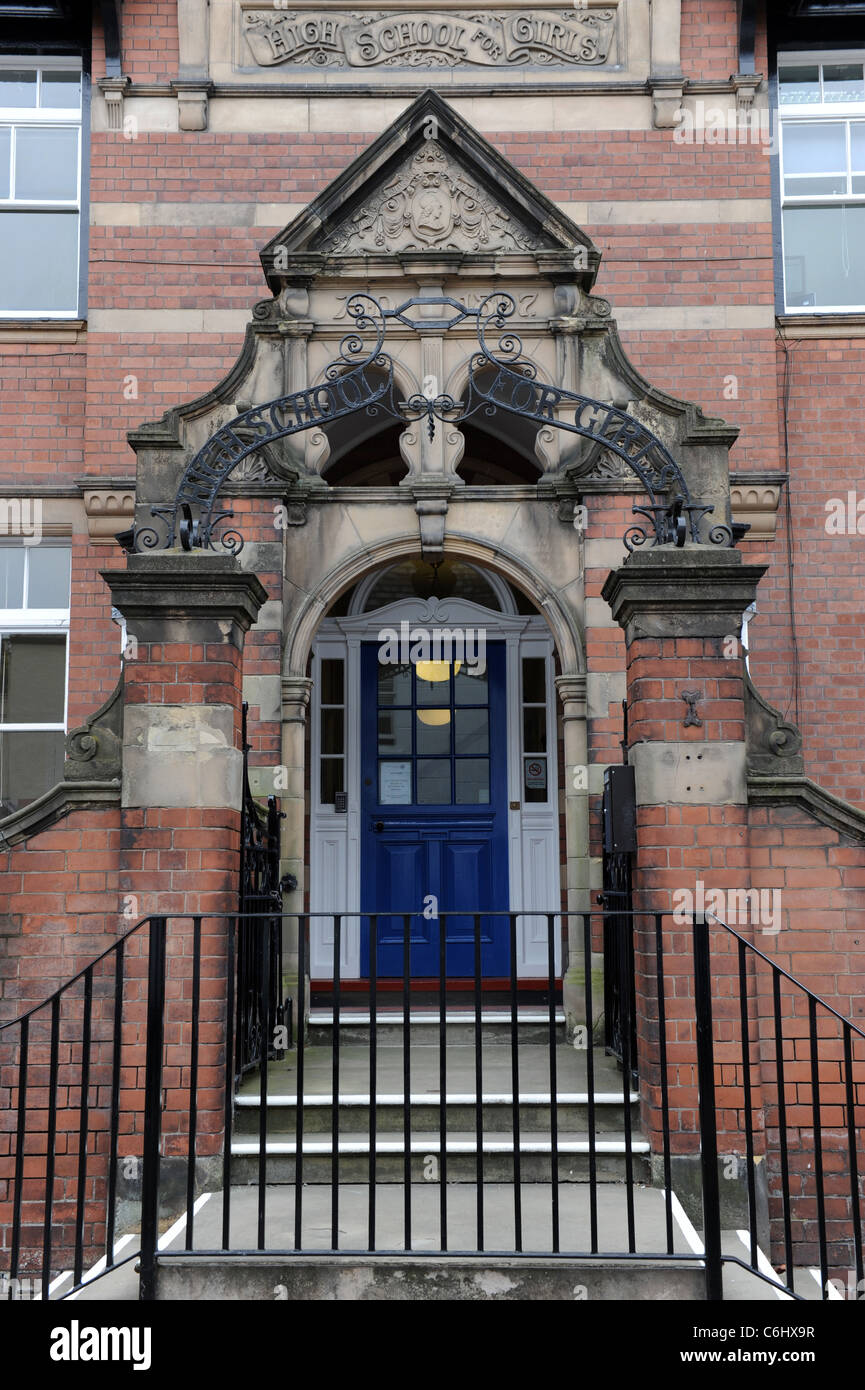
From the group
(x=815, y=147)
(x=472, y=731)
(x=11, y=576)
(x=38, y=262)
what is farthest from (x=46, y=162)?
(x=815, y=147)

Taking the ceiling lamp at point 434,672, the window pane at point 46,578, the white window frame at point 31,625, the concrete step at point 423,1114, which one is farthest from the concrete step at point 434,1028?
the window pane at point 46,578

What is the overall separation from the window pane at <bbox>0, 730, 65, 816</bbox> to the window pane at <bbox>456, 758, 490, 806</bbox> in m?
3.01

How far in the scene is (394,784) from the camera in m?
9.68

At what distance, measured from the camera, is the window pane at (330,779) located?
9.60m

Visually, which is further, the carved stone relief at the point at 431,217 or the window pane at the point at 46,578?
the window pane at the point at 46,578

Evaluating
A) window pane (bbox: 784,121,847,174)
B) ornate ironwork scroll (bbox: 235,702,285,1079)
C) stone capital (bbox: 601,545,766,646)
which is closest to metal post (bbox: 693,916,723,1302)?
stone capital (bbox: 601,545,766,646)

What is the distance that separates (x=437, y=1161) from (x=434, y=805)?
4403mm

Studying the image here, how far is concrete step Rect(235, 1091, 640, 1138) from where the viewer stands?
5605mm

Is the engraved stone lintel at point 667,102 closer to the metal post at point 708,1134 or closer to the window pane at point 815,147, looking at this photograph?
the window pane at point 815,147

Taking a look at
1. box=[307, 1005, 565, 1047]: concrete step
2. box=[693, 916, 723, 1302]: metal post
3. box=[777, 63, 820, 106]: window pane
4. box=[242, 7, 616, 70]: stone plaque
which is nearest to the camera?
box=[693, 916, 723, 1302]: metal post

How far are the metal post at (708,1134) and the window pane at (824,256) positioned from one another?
23.1 feet

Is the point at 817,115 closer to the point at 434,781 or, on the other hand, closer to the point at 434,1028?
the point at 434,781

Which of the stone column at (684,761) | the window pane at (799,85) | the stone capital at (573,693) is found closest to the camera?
the stone column at (684,761)

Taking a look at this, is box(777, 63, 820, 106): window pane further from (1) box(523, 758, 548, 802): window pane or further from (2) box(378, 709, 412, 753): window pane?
(2) box(378, 709, 412, 753): window pane
